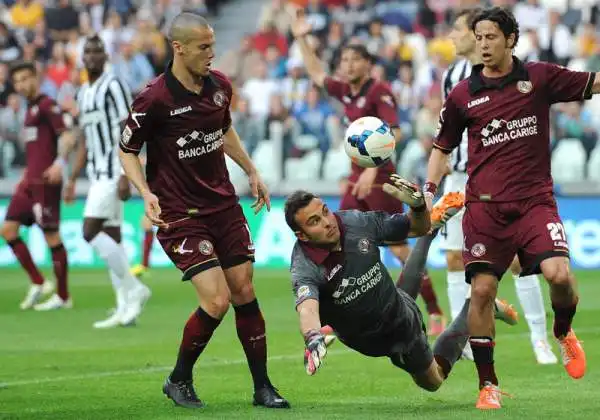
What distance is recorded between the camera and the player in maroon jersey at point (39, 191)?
50.4 ft

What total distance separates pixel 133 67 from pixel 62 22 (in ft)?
10.3

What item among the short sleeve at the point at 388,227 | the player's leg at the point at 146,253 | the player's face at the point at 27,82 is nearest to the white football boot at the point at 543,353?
the short sleeve at the point at 388,227

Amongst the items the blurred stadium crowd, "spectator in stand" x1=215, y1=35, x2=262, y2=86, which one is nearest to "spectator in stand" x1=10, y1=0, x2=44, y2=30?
the blurred stadium crowd

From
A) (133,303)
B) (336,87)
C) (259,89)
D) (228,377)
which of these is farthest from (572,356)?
(259,89)

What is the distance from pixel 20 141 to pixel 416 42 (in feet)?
25.1

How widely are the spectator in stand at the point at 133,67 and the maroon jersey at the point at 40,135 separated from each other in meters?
8.64

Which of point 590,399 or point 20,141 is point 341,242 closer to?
point 590,399

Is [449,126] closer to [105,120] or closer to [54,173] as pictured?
[105,120]

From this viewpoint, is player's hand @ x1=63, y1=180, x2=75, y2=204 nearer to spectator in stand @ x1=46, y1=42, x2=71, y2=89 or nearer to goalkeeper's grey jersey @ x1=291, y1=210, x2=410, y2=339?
goalkeeper's grey jersey @ x1=291, y1=210, x2=410, y2=339

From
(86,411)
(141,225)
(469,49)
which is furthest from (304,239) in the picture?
(141,225)

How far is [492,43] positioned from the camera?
8.28 metres

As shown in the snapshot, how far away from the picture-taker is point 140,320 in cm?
1421

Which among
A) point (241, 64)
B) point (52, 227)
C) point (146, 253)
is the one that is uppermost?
point (52, 227)

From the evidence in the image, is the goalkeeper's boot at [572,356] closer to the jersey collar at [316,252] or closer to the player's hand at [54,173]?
the jersey collar at [316,252]
